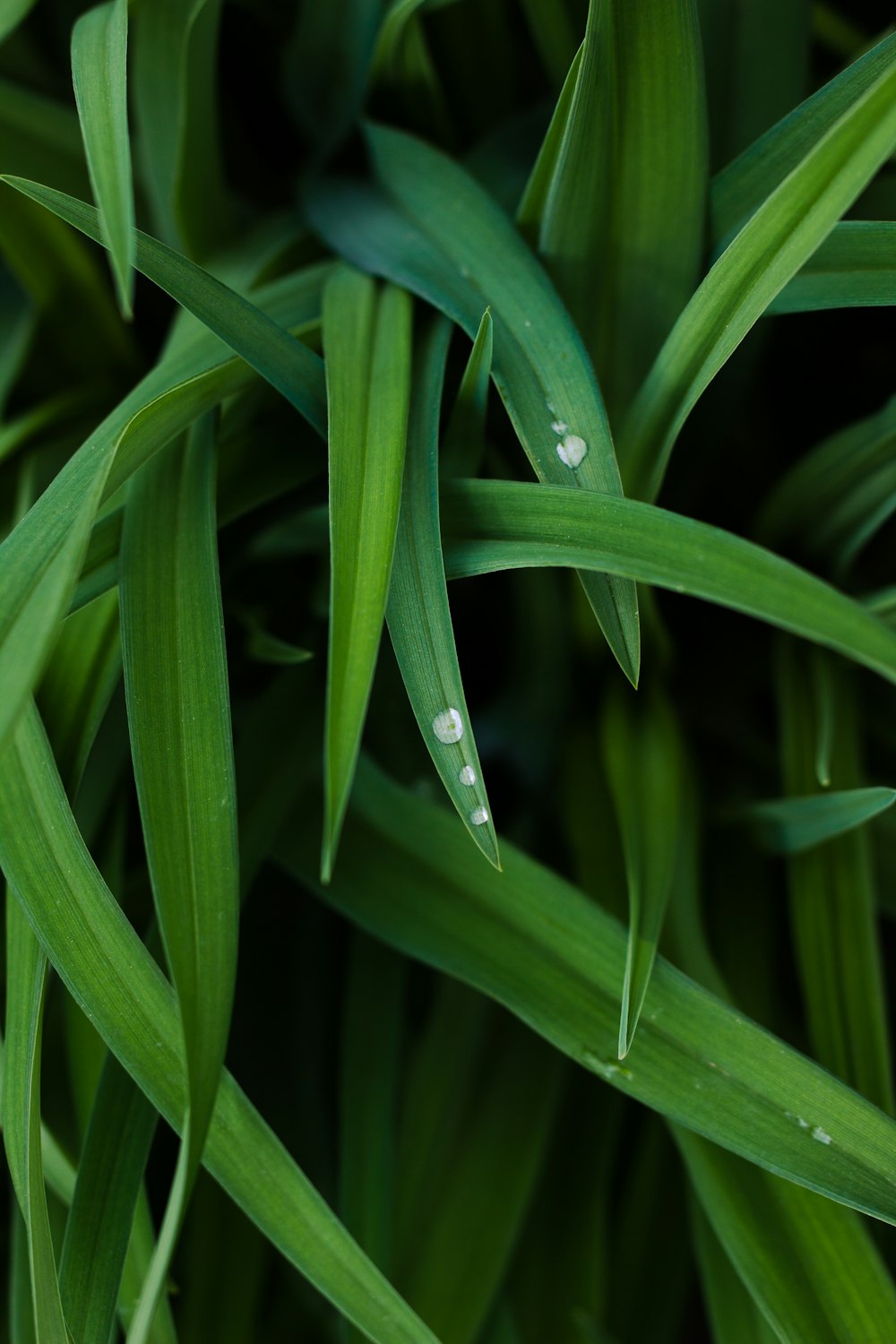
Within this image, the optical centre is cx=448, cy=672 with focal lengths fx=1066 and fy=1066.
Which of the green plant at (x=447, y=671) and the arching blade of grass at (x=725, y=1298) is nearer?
the green plant at (x=447, y=671)

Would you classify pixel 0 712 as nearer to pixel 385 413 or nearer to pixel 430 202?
pixel 385 413

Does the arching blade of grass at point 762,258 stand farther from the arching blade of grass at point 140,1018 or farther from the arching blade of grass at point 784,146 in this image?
the arching blade of grass at point 140,1018

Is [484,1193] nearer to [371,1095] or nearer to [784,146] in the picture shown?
[371,1095]

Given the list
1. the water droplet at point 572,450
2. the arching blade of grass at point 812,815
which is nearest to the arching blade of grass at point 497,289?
the water droplet at point 572,450

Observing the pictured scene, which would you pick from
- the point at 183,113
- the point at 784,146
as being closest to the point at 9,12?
the point at 183,113

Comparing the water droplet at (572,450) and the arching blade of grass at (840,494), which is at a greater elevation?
the arching blade of grass at (840,494)

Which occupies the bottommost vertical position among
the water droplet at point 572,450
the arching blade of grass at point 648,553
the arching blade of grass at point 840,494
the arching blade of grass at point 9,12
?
the arching blade of grass at point 648,553
